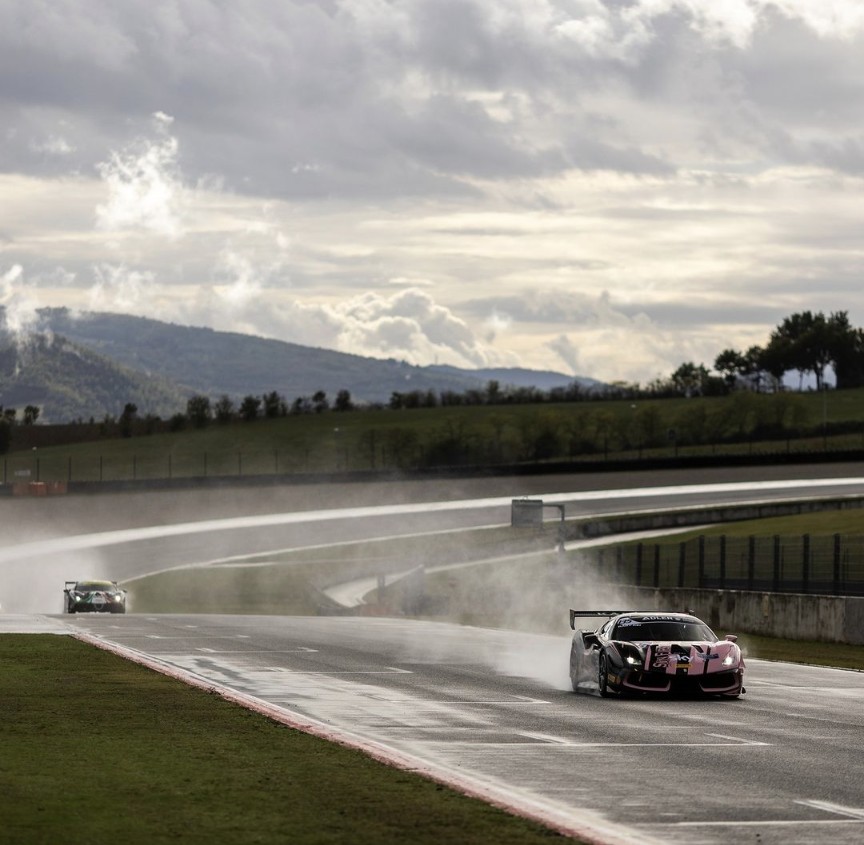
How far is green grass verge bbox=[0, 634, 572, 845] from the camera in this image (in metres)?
10.8

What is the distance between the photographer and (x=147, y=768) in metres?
14.2

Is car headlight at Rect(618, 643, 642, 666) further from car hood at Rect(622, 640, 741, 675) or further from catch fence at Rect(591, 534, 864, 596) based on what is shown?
catch fence at Rect(591, 534, 864, 596)

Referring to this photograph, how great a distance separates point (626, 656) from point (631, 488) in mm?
99304

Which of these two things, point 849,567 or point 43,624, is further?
point 43,624

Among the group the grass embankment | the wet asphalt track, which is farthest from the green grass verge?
the grass embankment

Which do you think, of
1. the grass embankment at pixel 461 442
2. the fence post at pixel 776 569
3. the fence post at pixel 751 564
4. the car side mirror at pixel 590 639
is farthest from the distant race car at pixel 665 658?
the grass embankment at pixel 461 442

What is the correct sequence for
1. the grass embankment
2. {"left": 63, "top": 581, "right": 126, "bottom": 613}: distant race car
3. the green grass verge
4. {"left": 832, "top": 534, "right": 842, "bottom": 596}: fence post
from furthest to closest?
the grass embankment
{"left": 63, "top": 581, "right": 126, "bottom": 613}: distant race car
{"left": 832, "top": 534, "right": 842, "bottom": 596}: fence post
the green grass verge

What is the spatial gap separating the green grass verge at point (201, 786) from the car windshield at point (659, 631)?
221 inches

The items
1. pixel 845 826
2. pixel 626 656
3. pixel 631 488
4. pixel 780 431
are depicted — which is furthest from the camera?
pixel 780 431

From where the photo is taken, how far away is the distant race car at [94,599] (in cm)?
5781

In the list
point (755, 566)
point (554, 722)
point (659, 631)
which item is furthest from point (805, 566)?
point (554, 722)

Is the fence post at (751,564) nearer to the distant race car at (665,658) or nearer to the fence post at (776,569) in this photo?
the fence post at (776,569)

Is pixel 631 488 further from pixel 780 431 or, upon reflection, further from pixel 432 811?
pixel 432 811

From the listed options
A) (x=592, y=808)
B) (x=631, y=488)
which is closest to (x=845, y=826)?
(x=592, y=808)
